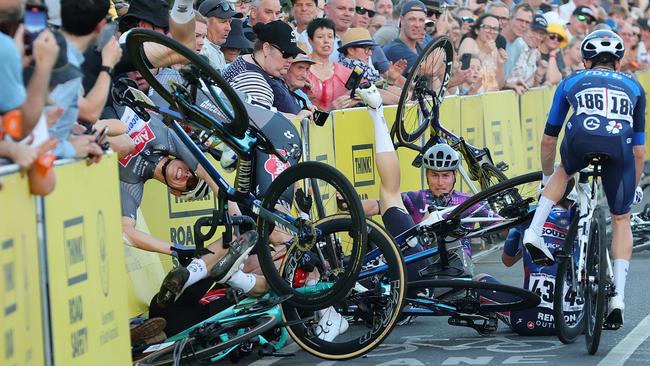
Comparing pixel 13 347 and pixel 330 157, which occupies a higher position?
pixel 330 157

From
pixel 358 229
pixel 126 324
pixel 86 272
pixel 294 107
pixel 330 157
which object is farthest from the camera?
pixel 330 157

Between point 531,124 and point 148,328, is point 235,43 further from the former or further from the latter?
point 531,124

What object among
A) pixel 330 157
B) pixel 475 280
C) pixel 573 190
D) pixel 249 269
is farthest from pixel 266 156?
pixel 330 157

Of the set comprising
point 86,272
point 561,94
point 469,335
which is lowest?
point 469,335

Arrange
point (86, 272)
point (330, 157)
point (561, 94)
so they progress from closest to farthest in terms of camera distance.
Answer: point (86, 272) < point (561, 94) < point (330, 157)

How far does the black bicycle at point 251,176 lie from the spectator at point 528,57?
10480mm

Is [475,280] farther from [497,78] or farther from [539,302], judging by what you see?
[497,78]

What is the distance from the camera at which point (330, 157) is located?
13328 millimetres

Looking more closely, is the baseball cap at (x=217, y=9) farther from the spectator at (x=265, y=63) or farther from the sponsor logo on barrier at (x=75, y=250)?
the sponsor logo on barrier at (x=75, y=250)

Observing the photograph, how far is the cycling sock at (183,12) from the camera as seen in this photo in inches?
382

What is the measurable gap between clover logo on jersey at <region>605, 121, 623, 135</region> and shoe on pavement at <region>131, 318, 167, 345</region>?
3.29m

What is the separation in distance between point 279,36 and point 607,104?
8.58 ft

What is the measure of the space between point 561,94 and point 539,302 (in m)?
1.45

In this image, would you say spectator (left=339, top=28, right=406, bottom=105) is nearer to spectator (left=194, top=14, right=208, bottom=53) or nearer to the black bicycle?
spectator (left=194, top=14, right=208, bottom=53)
